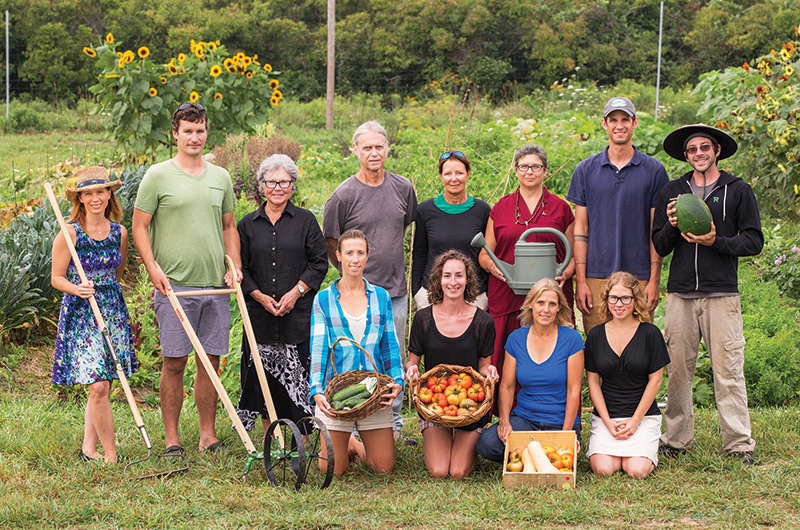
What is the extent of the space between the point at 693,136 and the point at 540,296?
123cm

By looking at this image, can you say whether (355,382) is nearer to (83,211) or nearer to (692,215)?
(83,211)

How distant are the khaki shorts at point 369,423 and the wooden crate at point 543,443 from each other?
0.66 metres

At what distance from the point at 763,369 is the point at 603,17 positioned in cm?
1990

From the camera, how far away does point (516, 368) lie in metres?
5.32

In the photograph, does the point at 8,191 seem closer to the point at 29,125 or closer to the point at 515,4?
the point at 29,125

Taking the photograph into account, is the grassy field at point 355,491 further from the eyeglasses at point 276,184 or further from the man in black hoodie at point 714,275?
the eyeglasses at point 276,184

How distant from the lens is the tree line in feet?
74.5

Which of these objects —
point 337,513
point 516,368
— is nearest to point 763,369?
point 516,368

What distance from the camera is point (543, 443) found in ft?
16.9

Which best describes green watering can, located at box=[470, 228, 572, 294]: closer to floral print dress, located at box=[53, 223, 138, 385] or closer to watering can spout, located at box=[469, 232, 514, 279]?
watering can spout, located at box=[469, 232, 514, 279]

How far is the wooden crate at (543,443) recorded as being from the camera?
4.87 metres

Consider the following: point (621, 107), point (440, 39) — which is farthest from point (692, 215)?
point (440, 39)

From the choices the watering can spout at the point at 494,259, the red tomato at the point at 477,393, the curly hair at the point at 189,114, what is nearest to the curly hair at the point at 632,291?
the watering can spout at the point at 494,259

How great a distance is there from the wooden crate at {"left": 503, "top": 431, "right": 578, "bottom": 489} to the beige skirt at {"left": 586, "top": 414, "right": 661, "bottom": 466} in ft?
0.58
